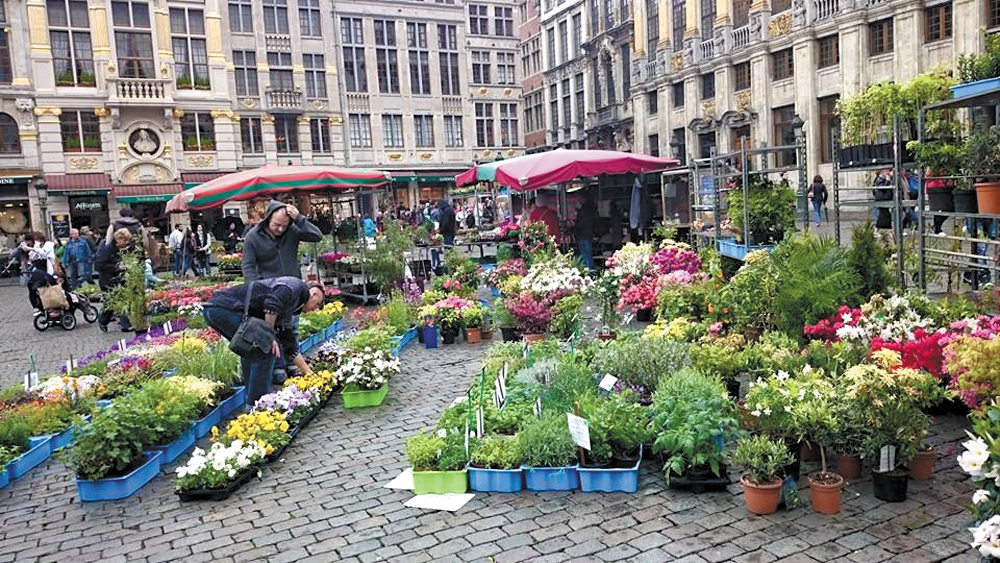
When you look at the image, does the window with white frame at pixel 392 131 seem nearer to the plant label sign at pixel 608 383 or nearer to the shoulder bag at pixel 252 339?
the shoulder bag at pixel 252 339

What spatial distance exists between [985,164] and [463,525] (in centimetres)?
547

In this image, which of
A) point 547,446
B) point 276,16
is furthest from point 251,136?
point 547,446

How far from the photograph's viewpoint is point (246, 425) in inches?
236

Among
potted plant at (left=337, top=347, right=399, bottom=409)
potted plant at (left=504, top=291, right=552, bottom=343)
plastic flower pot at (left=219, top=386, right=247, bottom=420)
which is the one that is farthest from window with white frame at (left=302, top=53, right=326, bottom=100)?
potted plant at (left=337, top=347, right=399, bottom=409)

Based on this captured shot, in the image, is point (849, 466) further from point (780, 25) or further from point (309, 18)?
point (309, 18)

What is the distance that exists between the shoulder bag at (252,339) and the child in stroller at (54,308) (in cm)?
932

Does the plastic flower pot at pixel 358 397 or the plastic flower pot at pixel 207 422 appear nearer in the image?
the plastic flower pot at pixel 207 422

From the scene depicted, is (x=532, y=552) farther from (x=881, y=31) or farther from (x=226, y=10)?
(x=226, y=10)

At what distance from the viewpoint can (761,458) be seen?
465 cm

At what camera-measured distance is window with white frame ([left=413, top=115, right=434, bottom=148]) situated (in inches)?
1700

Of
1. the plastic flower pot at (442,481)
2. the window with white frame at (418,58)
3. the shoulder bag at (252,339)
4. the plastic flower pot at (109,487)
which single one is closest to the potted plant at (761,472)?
the plastic flower pot at (442,481)

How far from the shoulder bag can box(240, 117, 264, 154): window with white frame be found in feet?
109

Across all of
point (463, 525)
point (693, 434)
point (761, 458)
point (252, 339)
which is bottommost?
point (463, 525)

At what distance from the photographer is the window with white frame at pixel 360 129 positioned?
4112 cm
